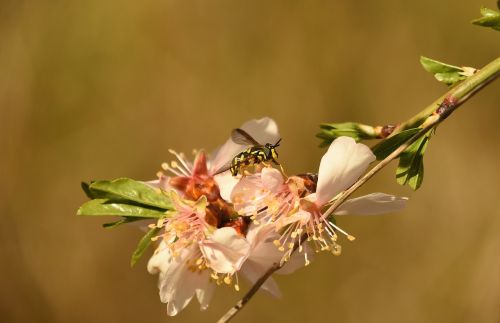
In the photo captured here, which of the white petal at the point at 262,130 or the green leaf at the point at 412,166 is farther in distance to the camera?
the white petal at the point at 262,130

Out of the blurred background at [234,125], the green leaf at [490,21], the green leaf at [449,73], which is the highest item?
the green leaf at [490,21]

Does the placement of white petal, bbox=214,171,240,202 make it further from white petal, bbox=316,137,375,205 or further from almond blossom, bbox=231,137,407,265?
white petal, bbox=316,137,375,205

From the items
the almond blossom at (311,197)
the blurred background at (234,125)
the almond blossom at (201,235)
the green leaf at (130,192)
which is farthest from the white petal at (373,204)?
the blurred background at (234,125)

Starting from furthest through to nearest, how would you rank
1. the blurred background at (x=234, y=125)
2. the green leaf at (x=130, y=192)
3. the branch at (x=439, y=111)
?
1. the blurred background at (x=234, y=125)
2. the green leaf at (x=130, y=192)
3. the branch at (x=439, y=111)

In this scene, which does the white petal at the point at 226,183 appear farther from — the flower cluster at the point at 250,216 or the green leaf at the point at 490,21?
the green leaf at the point at 490,21

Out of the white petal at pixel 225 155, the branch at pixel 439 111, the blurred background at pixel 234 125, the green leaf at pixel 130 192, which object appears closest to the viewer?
the branch at pixel 439 111

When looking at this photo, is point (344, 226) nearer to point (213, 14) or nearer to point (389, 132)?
point (213, 14)

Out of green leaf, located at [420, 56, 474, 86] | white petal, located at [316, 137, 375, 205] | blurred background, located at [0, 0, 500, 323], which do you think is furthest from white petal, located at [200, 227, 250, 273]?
blurred background, located at [0, 0, 500, 323]

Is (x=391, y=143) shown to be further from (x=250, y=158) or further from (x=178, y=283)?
(x=178, y=283)

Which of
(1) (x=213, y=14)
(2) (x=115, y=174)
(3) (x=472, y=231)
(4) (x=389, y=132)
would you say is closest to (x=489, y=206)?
(3) (x=472, y=231)
